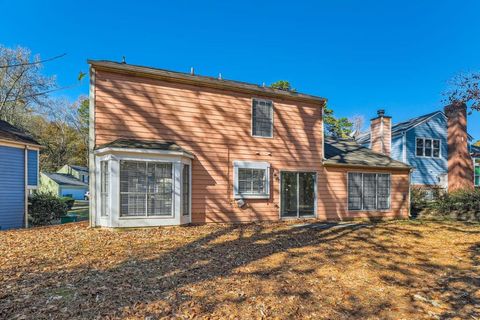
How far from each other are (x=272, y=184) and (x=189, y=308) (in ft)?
26.9

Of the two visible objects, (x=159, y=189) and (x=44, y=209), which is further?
(x=44, y=209)

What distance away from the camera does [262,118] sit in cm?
1162

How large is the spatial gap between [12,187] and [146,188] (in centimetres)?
760

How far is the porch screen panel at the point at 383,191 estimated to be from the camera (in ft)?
43.3

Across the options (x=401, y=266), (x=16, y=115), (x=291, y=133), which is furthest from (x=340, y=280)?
(x=16, y=115)

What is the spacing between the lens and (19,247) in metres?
6.71

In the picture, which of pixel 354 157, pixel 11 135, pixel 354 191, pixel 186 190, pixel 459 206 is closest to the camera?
pixel 186 190

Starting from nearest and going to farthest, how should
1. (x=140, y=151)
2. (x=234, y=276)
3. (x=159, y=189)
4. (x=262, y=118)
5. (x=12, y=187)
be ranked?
(x=234, y=276), (x=140, y=151), (x=159, y=189), (x=262, y=118), (x=12, y=187)

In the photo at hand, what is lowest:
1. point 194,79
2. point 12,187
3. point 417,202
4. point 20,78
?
point 417,202

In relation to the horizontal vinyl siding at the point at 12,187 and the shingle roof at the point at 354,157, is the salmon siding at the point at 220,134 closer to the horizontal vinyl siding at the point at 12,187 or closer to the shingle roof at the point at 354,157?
the shingle roof at the point at 354,157

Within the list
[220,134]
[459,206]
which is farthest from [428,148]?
[220,134]

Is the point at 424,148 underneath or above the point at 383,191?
above

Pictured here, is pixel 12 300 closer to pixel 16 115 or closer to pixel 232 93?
pixel 232 93

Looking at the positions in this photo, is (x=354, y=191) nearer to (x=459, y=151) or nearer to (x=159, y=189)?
(x=159, y=189)
